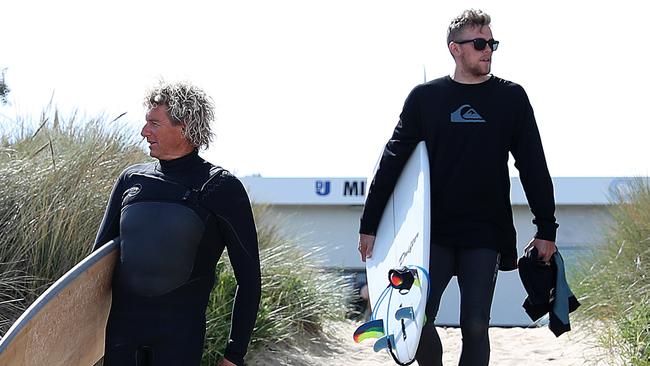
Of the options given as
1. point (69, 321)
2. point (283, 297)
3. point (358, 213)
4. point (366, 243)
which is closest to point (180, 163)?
point (69, 321)

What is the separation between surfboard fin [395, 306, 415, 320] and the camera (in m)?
4.46

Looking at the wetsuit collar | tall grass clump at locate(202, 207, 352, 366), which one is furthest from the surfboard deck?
tall grass clump at locate(202, 207, 352, 366)

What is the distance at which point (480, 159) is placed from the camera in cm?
454

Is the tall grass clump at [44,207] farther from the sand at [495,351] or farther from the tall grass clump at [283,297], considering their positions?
the sand at [495,351]

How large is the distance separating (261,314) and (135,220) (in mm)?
4249

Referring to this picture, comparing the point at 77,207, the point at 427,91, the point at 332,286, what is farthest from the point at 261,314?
the point at 427,91

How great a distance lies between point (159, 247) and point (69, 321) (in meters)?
0.39

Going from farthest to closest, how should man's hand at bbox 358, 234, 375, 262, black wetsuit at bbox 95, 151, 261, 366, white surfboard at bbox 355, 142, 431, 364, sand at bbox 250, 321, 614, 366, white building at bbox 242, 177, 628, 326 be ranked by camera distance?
white building at bbox 242, 177, 628, 326, sand at bbox 250, 321, 614, 366, man's hand at bbox 358, 234, 375, 262, white surfboard at bbox 355, 142, 431, 364, black wetsuit at bbox 95, 151, 261, 366

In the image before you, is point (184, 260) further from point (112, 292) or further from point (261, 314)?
point (261, 314)

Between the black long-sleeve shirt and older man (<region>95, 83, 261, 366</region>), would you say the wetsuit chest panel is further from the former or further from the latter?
the black long-sleeve shirt

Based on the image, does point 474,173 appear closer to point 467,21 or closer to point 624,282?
point 467,21

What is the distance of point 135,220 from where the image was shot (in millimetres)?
3572

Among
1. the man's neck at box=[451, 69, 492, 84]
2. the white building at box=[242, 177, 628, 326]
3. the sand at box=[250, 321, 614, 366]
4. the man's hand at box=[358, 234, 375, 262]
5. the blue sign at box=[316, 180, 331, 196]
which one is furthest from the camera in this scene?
the blue sign at box=[316, 180, 331, 196]

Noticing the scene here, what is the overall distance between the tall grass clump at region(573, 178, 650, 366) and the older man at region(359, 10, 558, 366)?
88.8 inches
